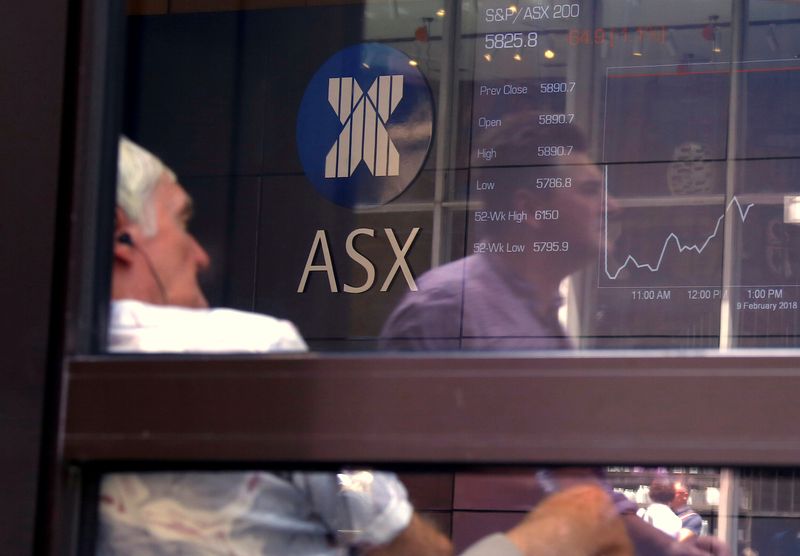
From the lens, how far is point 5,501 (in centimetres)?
91

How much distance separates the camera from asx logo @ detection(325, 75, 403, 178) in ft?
11.2

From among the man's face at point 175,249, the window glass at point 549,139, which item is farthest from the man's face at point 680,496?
the window glass at point 549,139

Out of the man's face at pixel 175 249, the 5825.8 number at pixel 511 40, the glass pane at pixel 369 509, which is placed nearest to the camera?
the glass pane at pixel 369 509

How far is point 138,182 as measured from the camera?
100 cm

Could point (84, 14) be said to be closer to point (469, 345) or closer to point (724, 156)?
point (469, 345)

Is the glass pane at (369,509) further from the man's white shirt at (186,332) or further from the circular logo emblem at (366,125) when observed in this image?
the circular logo emblem at (366,125)

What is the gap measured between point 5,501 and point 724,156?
116 inches

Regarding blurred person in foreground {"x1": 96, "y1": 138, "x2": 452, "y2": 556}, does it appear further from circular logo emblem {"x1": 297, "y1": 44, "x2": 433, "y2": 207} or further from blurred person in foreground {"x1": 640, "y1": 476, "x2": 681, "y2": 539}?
circular logo emblem {"x1": 297, "y1": 44, "x2": 433, "y2": 207}

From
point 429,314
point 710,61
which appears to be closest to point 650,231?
point 710,61

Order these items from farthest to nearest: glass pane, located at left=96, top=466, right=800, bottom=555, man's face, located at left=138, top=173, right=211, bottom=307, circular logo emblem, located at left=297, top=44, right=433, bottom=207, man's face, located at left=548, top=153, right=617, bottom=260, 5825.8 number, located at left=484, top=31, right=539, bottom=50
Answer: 5825.8 number, located at left=484, top=31, right=539, bottom=50 < circular logo emblem, located at left=297, top=44, right=433, bottom=207 < man's face, located at left=548, top=153, right=617, bottom=260 < man's face, located at left=138, top=173, right=211, bottom=307 < glass pane, located at left=96, top=466, right=800, bottom=555

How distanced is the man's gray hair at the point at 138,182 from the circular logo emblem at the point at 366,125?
2.28 meters

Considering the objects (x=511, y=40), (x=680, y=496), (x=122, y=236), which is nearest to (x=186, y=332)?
(x=122, y=236)

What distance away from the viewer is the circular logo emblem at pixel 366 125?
3.35m

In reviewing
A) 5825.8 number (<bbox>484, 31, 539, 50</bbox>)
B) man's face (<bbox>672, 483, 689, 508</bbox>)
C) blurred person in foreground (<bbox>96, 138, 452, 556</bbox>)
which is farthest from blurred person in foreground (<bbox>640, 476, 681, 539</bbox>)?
5825.8 number (<bbox>484, 31, 539, 50</bbox>)
